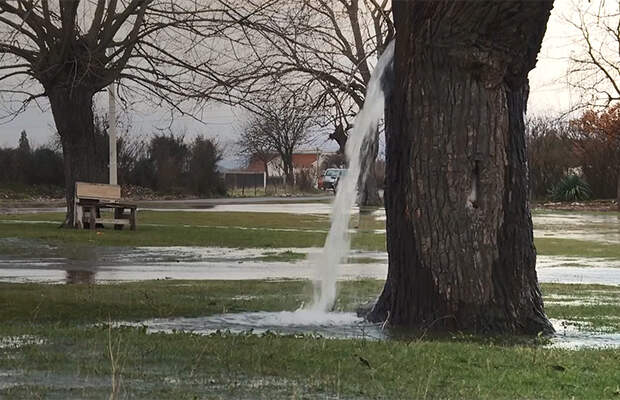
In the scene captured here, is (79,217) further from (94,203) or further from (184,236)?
(184,236)

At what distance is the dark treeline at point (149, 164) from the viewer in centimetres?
5416

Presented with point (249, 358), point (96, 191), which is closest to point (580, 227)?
point (96, 191)

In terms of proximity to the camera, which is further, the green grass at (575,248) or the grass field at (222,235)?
the grass field at (222,235)

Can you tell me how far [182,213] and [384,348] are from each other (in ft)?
93.0

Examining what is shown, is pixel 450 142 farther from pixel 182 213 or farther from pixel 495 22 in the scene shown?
pixel 182 213

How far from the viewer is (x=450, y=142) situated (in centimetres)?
881

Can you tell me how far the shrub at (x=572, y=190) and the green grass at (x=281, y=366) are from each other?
1825 inches

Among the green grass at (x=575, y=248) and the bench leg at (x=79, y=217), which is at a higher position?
the bench leg at (x=79, y=217)

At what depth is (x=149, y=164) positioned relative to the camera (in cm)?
5828

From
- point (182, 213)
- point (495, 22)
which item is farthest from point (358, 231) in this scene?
point (495, 22)

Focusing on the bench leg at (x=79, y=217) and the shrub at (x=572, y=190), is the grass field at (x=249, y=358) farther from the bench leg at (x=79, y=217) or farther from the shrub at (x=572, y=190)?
the shrub at (x=572, y=190)

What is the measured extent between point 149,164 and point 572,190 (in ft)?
82.8

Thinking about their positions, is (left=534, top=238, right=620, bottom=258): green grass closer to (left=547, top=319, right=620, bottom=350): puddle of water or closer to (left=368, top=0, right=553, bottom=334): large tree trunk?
(left=547, top=319, right=620, bottom=350): puddle of water

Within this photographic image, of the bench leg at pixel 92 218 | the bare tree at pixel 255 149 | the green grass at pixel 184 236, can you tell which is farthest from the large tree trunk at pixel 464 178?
the bare tree at pixel 255 149
